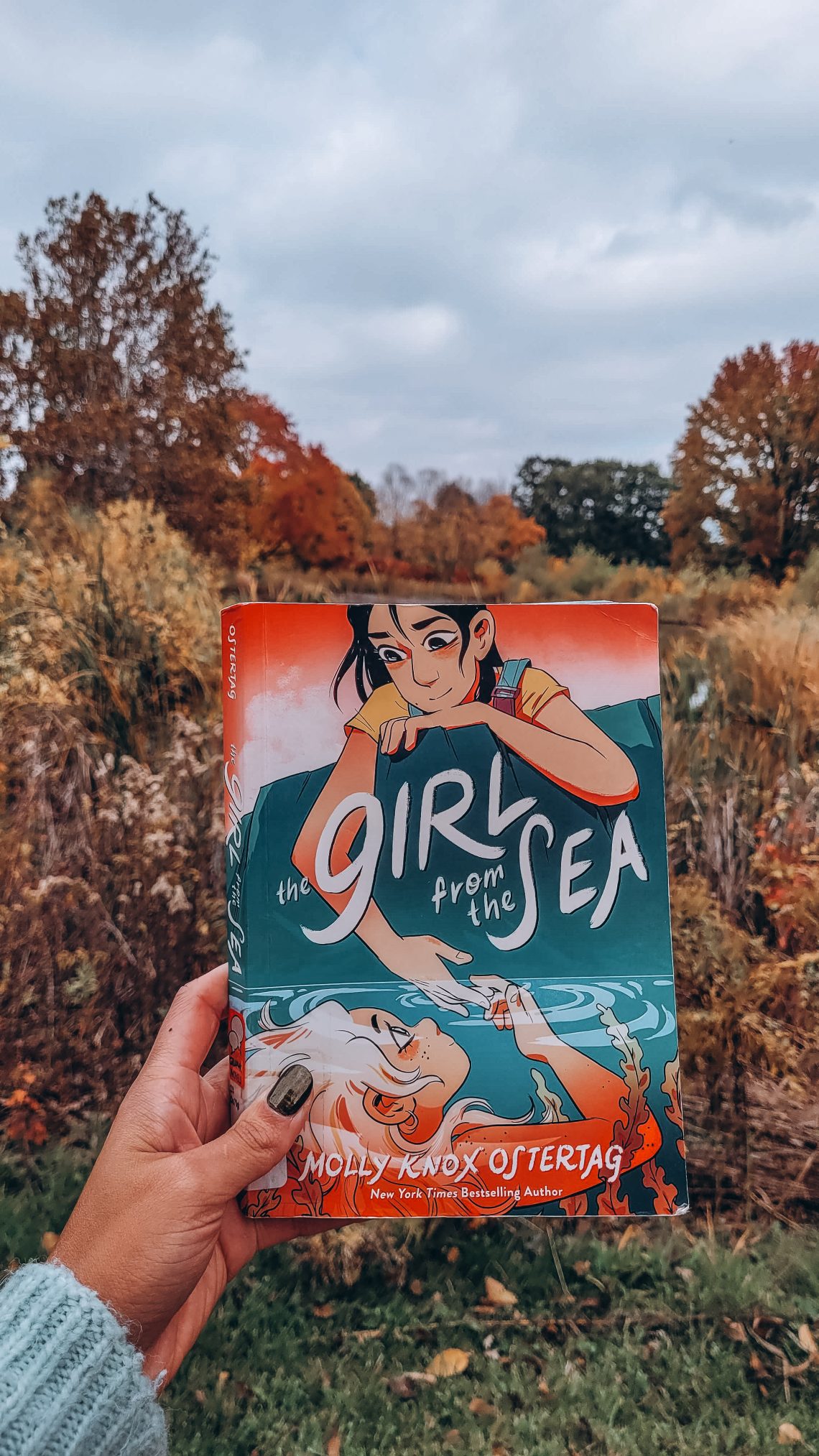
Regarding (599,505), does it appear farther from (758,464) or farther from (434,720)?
(434,720)

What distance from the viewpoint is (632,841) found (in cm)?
107

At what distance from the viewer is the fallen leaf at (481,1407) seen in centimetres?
149

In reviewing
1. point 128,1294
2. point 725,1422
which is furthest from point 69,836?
point 725,1422

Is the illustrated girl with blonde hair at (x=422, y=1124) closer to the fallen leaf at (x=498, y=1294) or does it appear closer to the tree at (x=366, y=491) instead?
the fallen leaf at (x=498, y=1294)

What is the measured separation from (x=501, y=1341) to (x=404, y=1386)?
0.62 ft

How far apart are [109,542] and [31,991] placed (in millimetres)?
984

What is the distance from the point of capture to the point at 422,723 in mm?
1050

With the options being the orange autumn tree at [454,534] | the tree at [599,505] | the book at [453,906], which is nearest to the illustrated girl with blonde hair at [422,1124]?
the book at [453,906]

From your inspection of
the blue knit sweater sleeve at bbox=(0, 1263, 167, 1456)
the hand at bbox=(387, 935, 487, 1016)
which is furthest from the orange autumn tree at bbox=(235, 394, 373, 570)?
the blue knit sweater sleeve at bbox=(0, 1263, 167, 1456)

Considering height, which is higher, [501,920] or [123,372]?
[123,372]

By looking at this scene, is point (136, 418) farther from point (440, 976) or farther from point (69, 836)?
point (440, 976)

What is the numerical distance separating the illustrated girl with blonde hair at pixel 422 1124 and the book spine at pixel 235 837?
25 mm

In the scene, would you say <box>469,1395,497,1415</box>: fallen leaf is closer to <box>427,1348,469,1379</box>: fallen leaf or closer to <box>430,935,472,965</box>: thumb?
<box>427,1348,469,1379</box>: fallen leaf

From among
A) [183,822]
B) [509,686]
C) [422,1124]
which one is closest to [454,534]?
[183,822]
